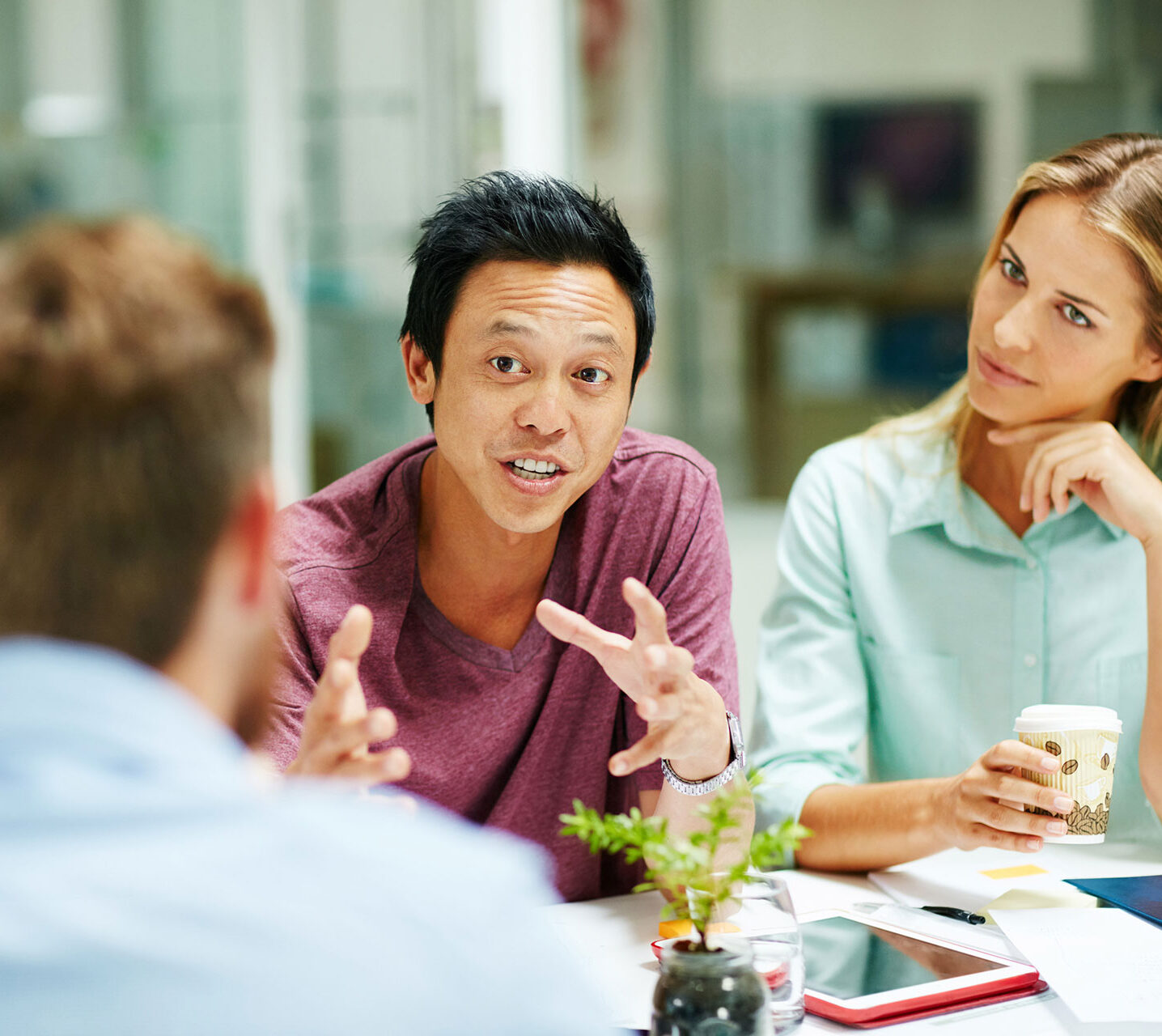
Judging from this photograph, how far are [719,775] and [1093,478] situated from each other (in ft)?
2.37

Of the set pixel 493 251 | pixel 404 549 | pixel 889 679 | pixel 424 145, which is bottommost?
pixel 889 679

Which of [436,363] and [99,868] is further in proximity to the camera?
[436,363]

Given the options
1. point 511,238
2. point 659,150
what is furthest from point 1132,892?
point 659,150

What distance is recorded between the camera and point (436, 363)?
1626 millimetres

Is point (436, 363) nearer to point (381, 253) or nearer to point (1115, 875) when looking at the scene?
point (1115, 875)

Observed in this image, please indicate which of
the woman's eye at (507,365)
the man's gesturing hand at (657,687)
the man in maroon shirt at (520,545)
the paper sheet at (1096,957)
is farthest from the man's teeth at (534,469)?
the paper sheet at (1096,957)

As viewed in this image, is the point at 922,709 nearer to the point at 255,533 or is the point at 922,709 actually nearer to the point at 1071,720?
the point at 1071,720

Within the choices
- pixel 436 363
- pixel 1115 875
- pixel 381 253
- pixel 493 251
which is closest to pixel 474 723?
pixel 436 363

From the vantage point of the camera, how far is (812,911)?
54.5 inches

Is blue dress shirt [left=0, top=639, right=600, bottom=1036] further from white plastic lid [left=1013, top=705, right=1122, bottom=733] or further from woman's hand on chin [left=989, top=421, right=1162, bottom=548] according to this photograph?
woman's hand on chin [left=989, top=421, right=1162, bottom=548]

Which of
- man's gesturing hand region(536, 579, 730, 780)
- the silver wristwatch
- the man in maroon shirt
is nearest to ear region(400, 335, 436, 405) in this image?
the man in maroon shirt

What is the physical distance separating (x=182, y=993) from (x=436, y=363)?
3.80 ft

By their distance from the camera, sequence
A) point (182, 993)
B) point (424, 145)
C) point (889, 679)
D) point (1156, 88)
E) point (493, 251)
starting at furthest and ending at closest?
1. point (424, 145)
2. point (1156, 88)
3. point (889, 679)
4. point (493, 251)
5. point (182, 993)

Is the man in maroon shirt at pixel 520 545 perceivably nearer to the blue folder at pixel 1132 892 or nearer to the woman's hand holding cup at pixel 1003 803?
the woman's hand holding cup at pixel 1003 803
